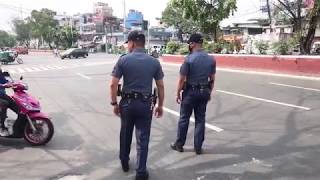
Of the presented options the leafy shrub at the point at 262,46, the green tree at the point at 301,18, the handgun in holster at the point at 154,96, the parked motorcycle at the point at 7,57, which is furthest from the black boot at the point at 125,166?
the parked motorcycle at the point at 7,57

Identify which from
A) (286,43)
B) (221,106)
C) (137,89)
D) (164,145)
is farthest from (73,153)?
(286,43)

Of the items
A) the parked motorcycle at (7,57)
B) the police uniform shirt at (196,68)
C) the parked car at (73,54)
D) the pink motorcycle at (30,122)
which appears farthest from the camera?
the parked car at (73,54)

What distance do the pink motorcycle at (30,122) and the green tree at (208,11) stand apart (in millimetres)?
23123

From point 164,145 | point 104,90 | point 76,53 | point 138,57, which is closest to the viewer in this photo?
point 138,57

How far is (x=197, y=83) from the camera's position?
696 centimetres

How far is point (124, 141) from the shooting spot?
612 cm

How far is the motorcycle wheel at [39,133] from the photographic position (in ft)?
25.4

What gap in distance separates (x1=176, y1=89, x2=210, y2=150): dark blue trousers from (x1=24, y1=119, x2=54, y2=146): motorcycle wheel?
6.93 ft

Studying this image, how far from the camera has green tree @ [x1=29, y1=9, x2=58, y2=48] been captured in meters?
101

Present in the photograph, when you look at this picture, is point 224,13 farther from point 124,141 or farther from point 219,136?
point 124,141

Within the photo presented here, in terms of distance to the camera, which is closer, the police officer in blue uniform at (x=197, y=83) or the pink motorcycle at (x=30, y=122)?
the police officer in blue uniform at (x=197, y=83)

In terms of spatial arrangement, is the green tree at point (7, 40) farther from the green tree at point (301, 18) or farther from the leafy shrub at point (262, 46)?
the leafy shrub at point (262, 46)

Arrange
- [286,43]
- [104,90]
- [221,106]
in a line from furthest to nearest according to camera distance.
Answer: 1. [286,43]
2. [104,90]
3. [221,106]

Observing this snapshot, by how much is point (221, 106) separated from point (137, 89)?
6.25 m
